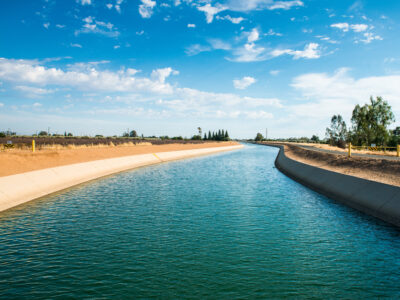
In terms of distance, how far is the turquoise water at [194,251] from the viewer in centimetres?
721

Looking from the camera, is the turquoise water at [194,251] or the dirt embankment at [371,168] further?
the dirt embankment at [371,168]

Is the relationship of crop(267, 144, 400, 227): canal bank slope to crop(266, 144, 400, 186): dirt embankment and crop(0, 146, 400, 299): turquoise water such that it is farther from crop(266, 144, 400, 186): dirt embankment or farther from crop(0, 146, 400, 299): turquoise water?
crop(266, 144, 400, 186): dirt embankment

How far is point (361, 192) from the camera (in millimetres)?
16938

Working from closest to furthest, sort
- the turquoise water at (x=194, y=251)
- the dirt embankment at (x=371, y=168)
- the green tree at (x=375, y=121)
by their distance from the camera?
the turquoise water at (x=194, y=251) < the dirt embankment at (x=371, y=168) < the green tree at (x=375, y=121)

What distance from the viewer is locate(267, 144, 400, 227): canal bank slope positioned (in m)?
13.9

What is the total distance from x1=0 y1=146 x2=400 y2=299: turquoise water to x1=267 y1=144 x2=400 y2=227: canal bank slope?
76cm

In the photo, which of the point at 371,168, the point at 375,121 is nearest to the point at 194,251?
the point at 371,168

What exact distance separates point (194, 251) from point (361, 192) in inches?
483

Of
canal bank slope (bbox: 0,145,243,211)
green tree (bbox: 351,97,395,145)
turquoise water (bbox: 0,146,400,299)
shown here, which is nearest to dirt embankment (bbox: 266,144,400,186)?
turquoise water (bbox: 0,146,400,299)

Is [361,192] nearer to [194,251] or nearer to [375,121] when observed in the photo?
[194,251]

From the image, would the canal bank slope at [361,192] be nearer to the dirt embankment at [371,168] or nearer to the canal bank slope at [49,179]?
the dirt embankment at [371,168]

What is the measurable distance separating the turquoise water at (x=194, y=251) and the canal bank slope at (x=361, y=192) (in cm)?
76

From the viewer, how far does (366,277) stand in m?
7.96

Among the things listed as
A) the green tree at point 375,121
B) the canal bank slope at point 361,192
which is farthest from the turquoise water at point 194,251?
the green tree at point 375,121
